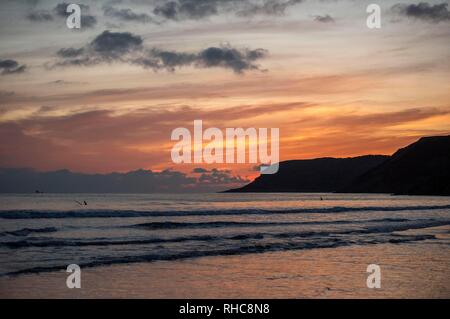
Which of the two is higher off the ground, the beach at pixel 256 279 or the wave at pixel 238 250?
the wave at pixel 238 250

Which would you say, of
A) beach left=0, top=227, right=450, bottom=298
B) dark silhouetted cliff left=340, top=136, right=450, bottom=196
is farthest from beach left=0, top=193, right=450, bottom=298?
dark silhouetted cliff left=340, top=136, right=450, bottom=196

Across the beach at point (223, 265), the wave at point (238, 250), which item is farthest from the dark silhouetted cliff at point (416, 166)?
the beach at point (223, 265)

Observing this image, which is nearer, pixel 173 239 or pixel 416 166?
pixel 173 239

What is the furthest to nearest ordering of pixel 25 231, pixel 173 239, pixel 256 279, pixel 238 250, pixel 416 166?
pixel 416 166
pixel 25 231
pixel 173 239
pixel 238 250
pixel 256 279

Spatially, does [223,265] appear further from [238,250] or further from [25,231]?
[25,231]

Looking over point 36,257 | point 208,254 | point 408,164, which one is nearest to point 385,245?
point 208,254

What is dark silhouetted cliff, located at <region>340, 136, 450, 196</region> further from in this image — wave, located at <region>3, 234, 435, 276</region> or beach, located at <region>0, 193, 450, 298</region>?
beach, located at <region>0, 193, 450, 298</region>

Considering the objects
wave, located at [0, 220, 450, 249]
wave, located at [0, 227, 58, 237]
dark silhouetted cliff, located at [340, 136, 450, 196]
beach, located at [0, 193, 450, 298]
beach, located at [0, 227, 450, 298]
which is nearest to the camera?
beach, located at [0, 227, 450, 298]

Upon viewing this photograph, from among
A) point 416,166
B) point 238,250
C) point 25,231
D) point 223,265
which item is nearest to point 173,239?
point 238,250

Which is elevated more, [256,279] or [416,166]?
[416,166]

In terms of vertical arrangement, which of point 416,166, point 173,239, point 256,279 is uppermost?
point 416,166

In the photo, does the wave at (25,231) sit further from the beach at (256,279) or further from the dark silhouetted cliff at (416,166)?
the dark silhouetted cliff at (416,166)

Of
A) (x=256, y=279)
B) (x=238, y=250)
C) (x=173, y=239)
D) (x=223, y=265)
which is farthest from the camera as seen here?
(x=173, y=239)
